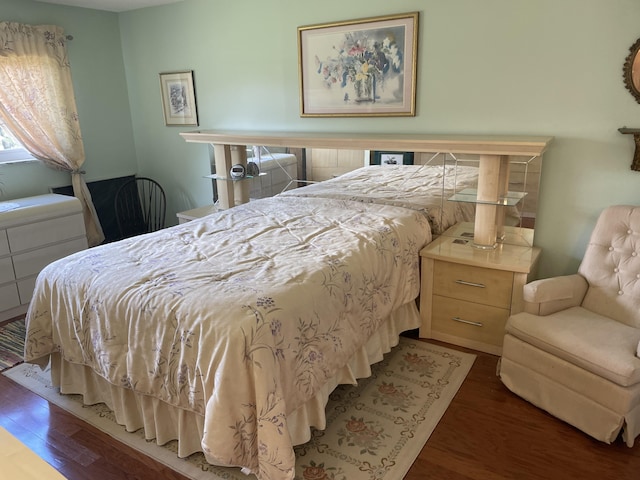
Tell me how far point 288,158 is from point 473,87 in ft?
4.69

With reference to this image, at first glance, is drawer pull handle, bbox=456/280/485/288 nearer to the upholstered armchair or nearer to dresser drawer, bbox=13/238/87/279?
the upholstered armchair

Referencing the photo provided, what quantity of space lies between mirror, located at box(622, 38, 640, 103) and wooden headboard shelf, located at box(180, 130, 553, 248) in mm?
452

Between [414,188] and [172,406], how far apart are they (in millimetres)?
2087

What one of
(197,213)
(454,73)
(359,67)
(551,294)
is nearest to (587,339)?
(551,294)

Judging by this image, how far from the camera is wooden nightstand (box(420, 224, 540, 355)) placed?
8.36ft

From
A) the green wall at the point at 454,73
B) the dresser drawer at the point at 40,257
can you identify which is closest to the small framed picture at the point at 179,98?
the green wall at the point at 454,73

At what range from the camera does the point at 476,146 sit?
254cm

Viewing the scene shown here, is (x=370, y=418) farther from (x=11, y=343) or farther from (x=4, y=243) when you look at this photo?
(x=4, y=243)

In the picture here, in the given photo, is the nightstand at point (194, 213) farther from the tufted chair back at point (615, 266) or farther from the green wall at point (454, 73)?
the tufted chair back at point (615, 266)

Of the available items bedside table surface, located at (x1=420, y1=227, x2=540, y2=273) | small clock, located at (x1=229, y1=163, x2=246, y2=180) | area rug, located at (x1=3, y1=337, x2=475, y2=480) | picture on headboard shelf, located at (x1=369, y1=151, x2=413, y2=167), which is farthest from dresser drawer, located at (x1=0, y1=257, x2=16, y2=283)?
bedside table surface, located at (x1=420, y1=227, x2=540, y2=273)

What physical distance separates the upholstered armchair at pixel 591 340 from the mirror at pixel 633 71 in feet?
2.05

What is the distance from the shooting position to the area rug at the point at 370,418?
6.16ft

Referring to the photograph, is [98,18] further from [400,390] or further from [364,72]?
[400,390]

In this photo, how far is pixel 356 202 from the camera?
3139 mm
